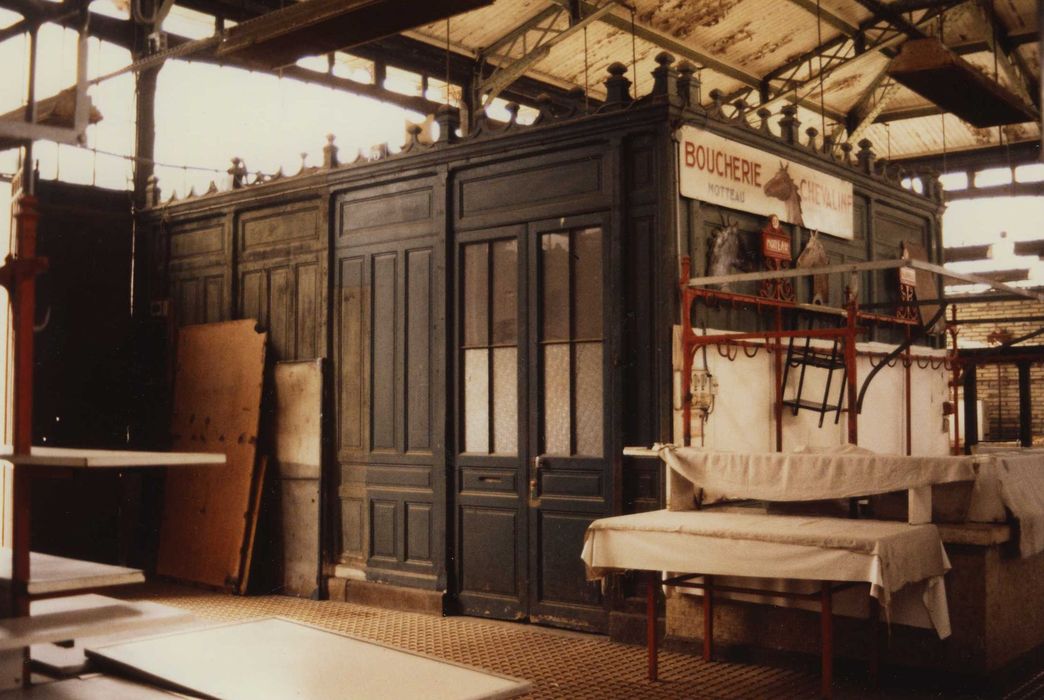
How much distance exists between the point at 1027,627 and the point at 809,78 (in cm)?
1030

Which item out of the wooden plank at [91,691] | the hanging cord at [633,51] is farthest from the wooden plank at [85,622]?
the hanging cord at [633,51]

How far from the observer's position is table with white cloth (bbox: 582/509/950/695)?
4.59 m

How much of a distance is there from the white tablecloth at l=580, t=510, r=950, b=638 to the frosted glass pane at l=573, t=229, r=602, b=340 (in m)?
1.54

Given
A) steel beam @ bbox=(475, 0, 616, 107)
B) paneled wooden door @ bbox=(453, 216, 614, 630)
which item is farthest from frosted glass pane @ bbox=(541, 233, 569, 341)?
steel beam @ bbox=(475, 0, 616, 107)

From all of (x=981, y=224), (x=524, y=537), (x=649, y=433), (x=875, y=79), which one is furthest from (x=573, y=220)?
(x=875, y=79)

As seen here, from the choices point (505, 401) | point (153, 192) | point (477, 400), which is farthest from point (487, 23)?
point (505, 401)

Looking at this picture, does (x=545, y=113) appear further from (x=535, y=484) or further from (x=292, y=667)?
(x=292, y=667)

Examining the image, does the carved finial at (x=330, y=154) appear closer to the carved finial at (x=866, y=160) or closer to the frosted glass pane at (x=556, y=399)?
the frosted glass pane at (x=556, y=399)

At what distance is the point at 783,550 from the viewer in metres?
4.78

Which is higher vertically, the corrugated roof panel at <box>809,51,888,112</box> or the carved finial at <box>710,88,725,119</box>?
the corrugated roof panel at <box>809,51,888,112</box>

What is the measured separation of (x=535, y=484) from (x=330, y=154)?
317cm

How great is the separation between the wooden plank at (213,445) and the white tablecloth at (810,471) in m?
3.89

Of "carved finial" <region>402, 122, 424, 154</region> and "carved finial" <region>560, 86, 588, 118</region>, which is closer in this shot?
"carved finial" <region>560, 86, 588, 118</region>

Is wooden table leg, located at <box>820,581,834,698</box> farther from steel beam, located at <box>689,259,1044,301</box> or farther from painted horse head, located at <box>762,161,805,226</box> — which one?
painted horse head, located at <box>762,161,805,226</box>
